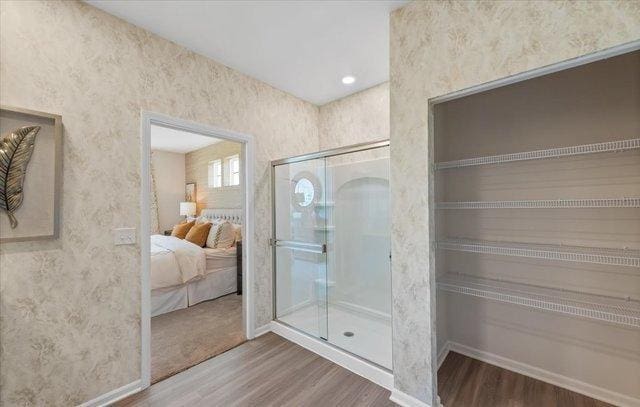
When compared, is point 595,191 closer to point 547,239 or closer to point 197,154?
point 547,239

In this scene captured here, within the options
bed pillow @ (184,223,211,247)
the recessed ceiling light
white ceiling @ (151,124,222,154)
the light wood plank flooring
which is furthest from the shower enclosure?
white ceiling @ (151,124,222,154)

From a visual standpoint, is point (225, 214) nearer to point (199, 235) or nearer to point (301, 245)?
point (199, 235)

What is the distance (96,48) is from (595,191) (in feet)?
11.3

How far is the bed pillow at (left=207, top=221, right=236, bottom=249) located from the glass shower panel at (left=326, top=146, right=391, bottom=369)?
6.89ft

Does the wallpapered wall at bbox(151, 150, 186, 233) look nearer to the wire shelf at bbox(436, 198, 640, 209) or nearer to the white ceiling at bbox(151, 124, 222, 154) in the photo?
the white ceiling at bbox(151, 124, 222, 154)

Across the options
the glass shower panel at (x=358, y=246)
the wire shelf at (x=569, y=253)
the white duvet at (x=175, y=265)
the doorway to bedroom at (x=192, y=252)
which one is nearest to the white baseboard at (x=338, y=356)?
the glass shower panel at (x=358, y=246)

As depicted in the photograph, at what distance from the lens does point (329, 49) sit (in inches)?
91.2

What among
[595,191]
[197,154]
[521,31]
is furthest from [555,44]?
[197,154]

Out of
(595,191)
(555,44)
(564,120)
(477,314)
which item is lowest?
(477,314)

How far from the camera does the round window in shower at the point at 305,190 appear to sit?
279 cm

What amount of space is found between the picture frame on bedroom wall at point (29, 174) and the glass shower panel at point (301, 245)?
68.4 inches

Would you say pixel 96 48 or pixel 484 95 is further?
pixel 484 95

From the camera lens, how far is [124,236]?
1.92 meters

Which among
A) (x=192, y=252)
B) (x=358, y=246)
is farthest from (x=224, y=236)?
(x=358, y=246)
